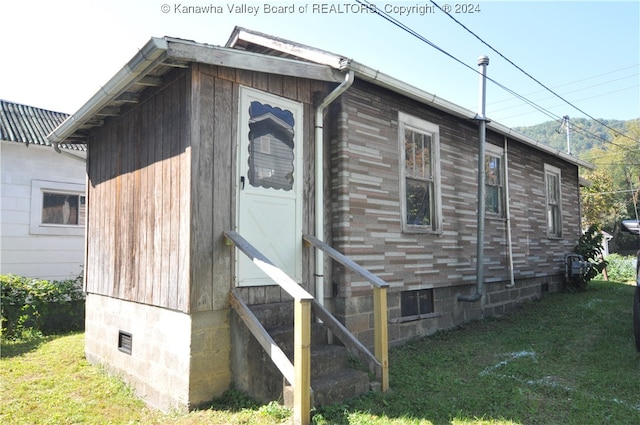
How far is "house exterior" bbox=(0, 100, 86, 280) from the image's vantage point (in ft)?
27.4

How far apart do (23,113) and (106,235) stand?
6.50 meters

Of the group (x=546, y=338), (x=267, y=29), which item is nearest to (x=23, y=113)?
(x=267, y=29)

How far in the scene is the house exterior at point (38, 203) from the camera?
27.4 feet

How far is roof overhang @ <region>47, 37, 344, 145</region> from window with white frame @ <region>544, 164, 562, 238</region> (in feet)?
24.9

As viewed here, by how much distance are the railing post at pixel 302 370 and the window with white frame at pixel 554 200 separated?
8.82 metres

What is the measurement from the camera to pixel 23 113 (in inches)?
384

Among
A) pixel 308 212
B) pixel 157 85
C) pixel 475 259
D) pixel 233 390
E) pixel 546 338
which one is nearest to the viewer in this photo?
pixel 233 390

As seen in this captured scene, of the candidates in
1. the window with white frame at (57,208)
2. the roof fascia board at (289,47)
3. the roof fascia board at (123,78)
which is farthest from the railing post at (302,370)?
the window with white frame at (57,208)

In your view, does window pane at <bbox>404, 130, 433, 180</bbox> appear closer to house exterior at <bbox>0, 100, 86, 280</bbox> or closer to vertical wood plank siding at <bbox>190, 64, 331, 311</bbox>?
vertical wood plank siding at <bbox>190, 64, 331, 311</bbox>

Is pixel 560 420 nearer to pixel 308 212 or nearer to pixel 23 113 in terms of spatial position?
pixel 308 212

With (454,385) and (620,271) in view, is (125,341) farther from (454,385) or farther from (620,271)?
(620,271)

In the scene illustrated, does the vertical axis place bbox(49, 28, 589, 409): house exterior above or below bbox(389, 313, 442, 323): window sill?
above

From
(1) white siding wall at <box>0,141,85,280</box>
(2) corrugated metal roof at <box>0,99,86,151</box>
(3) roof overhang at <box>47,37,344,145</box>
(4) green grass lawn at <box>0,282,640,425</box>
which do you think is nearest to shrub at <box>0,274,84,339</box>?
(4) green grass lawn at <box>0,282,640,425</box>

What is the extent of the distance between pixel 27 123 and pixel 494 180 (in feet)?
33.1
